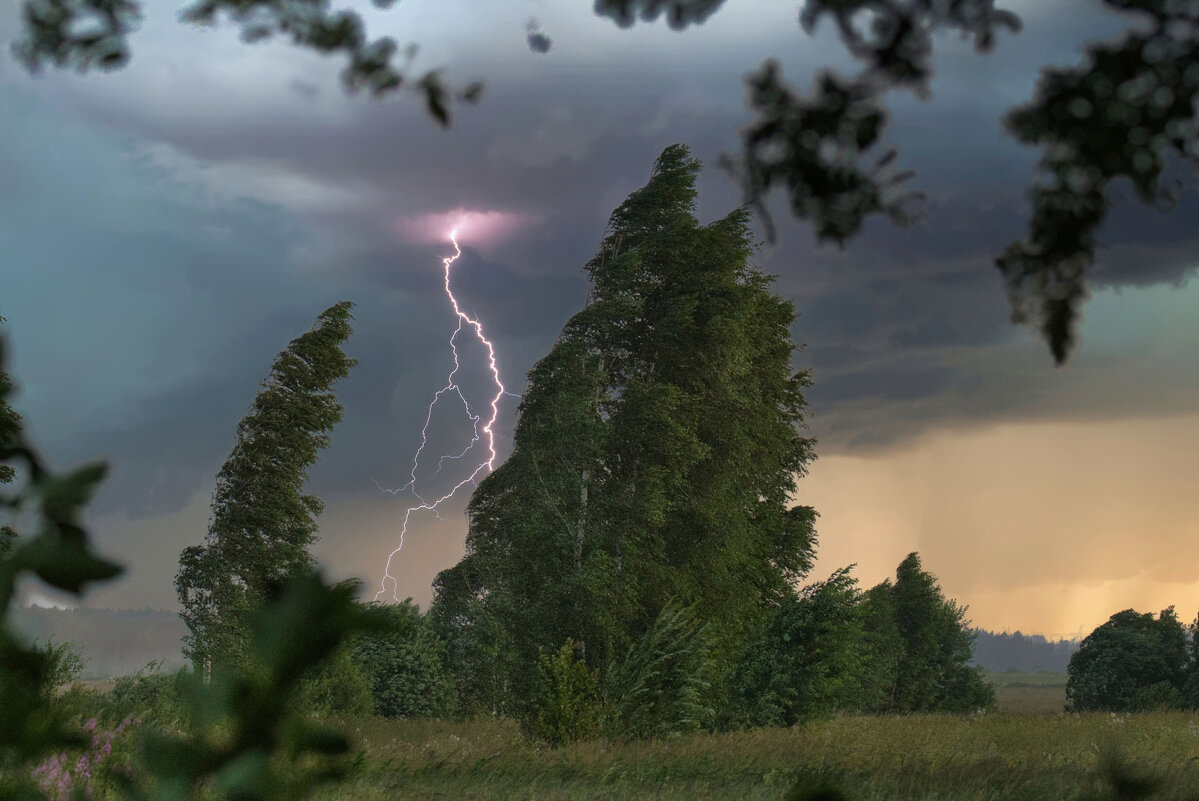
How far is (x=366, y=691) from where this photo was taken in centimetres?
2194

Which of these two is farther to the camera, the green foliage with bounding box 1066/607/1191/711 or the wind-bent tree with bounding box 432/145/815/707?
the green foliage with bounding box 1066/607/1191/711

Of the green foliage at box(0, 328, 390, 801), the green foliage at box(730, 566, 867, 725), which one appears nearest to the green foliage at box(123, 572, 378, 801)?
the green foliage at box(0, 328, 390, 801)

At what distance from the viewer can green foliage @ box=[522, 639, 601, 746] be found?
13680mm

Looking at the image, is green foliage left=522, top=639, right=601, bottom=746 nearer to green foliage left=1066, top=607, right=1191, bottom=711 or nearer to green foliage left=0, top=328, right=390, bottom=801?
green foliage left=0, top=328, right=390, bottom=801

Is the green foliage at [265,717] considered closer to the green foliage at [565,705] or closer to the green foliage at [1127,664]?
the green foliage at [565,705]

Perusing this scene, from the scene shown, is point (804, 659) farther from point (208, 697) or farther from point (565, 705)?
point (208, 697)

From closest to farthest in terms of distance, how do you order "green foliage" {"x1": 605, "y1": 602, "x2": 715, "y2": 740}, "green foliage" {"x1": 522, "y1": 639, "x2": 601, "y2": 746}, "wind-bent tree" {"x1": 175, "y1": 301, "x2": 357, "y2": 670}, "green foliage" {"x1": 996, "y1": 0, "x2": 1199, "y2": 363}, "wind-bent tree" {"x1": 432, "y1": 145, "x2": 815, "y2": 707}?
"green foliage" {"x1": 996, "y1": 0, "x2": 1199, "y2": 363} < "green foliage" {"x1": 522, "y1": 639, "x2": 601, "y2": 746} < "green foliage" {"x1": 605, "y1": 602, "x2": 715, "y2": 740} < "wind-bent tree" {"x1": 432, "y1": 145, "x2": 815, "y2": 707} < "wind-bent tree" {"x1": 175, "y1": 301, "x2": 357, "y2": 670}

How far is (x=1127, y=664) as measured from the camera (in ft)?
121

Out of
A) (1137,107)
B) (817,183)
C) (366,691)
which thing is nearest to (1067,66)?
(1137,107)

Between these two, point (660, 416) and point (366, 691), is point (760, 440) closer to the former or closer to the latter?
point (660, 416)

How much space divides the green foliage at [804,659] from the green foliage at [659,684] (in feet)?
8.51

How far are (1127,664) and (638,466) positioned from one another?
27577 millimetres

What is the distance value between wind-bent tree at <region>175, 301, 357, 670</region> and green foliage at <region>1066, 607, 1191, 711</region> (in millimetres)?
29482

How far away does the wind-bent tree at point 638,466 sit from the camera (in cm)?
1731
